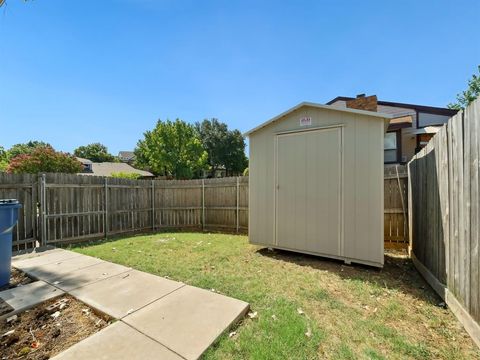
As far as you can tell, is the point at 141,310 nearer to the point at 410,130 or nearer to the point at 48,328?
the point at 48,328

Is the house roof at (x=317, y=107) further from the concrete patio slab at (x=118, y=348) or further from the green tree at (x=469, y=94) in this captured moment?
the green tree at (x=469, y=94)

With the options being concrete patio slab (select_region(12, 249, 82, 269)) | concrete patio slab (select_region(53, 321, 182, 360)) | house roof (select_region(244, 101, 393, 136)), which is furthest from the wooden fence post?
house roof (select_region(244, 101, 393, 136))

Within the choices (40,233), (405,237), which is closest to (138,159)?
(40,233)

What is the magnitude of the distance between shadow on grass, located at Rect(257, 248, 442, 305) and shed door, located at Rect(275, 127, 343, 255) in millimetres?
259

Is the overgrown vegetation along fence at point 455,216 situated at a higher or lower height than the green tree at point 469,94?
lower

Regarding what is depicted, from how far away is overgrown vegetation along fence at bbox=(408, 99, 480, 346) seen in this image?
2100 mm

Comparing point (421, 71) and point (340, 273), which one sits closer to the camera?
point (340, 273)

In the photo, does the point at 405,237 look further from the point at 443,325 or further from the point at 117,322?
the point at 117,322

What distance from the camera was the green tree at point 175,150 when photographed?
25.0 metres

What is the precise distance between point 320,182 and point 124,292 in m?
3.80

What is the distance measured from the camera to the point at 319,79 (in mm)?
9461

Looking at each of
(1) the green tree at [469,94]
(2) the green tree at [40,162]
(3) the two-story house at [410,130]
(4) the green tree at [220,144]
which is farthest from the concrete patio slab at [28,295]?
(1) the green tree at [469,94]

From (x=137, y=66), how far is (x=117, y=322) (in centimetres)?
904

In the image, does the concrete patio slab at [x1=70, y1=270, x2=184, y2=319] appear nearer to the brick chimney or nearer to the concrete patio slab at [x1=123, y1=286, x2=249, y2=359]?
the concrete patio slab at [x1=123, y1=286, x2=249, y2=359]
